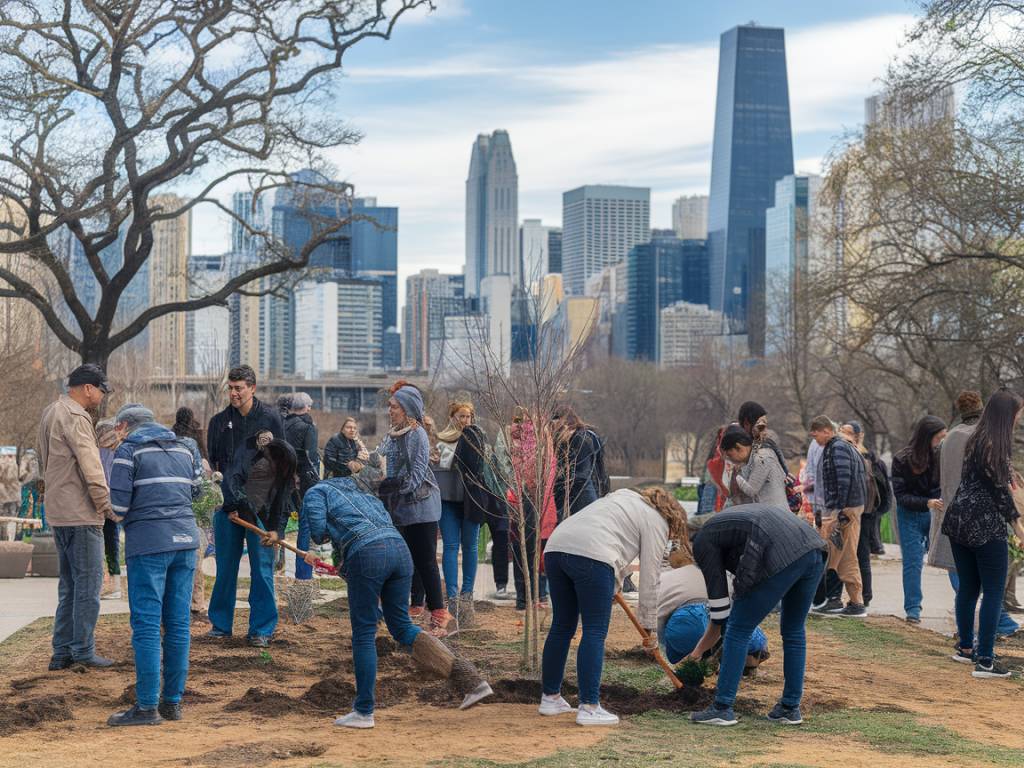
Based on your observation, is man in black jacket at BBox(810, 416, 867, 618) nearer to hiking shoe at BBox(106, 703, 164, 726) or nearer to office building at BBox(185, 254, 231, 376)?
hiking shoe at BBox(106, 703, 164, 726)

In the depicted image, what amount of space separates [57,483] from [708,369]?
7413cm

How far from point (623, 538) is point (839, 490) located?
533 cm

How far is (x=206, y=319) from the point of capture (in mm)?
115062

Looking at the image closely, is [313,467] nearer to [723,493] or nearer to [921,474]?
[723,493]

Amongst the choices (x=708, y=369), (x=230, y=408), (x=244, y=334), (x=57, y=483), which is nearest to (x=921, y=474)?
(x=230, y=408)

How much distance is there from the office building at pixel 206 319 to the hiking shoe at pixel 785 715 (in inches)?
700

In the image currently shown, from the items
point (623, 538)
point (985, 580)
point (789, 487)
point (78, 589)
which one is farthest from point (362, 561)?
point (789, 487)

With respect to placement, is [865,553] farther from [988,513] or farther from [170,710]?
[170,710]

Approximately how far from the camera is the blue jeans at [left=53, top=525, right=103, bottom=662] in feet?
29.2

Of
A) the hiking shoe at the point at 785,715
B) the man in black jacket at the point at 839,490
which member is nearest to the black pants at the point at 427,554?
the hiking shoe at the point at 785,715

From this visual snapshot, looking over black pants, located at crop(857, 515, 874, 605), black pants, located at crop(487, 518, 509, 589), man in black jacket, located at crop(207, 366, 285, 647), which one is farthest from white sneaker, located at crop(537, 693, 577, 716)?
black pants, located at crop(857, 515, 874, 605)

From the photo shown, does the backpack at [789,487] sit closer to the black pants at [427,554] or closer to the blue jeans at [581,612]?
the black pants at [427,554]

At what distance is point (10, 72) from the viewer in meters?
20.7

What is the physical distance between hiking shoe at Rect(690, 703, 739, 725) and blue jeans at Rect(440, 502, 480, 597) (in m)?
4.36
